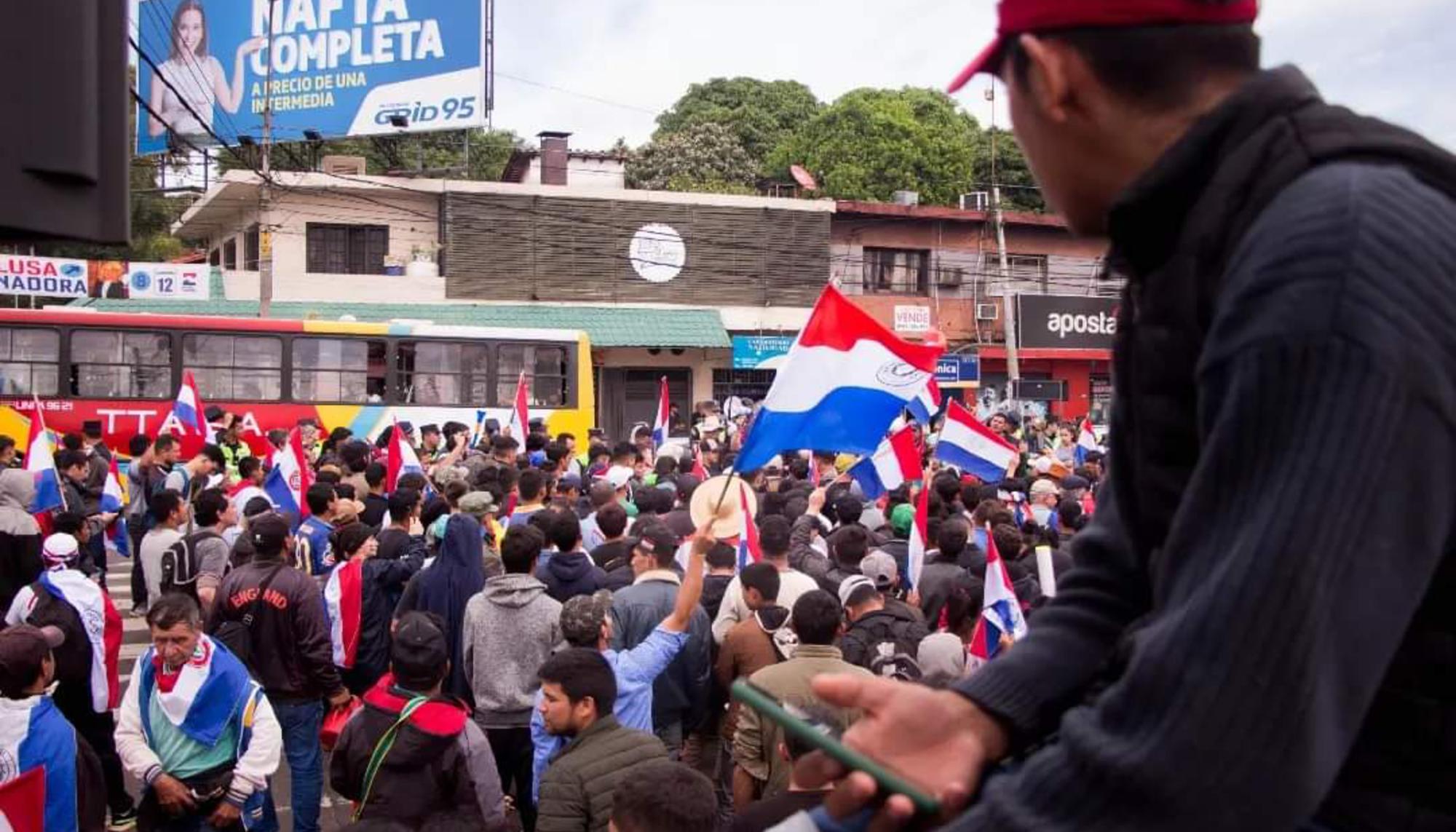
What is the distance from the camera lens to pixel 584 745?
4.85 meters

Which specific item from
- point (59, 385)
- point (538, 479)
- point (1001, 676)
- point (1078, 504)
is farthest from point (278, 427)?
point (1001, 676)

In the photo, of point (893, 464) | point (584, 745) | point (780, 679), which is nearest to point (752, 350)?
point (893, 464)

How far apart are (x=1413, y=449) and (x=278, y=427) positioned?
22.7 m

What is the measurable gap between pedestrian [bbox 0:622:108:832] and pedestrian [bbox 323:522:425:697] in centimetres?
227

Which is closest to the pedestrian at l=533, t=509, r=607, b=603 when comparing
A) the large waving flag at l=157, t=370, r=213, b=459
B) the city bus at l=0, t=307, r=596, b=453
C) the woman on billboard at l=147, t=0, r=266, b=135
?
the large waving flag at l=157, t=370, r=213, b=459

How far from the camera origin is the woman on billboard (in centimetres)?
3684

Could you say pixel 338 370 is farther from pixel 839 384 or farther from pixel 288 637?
pixel 839 384

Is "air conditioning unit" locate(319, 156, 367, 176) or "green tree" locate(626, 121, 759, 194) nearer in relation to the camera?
"air conditioning unit" locate(319, 156, 367, 176)

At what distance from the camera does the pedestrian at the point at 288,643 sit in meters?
6.98

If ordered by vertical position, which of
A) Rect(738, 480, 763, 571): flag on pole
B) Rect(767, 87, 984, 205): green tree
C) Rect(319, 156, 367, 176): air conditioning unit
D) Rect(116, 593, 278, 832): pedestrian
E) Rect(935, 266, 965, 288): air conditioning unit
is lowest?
Rect(116, 593, 278, 832): pedestrian

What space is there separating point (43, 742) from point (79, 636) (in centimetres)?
195

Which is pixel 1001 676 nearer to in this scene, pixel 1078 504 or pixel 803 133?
pixel 1078 504

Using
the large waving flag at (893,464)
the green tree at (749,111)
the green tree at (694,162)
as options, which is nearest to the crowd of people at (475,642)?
the large waving flag at (893,464)

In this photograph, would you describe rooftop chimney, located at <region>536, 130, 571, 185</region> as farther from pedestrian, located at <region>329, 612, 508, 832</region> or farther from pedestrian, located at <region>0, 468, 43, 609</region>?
pedestrian, located at <region>329, 612, 508, 832</region>
